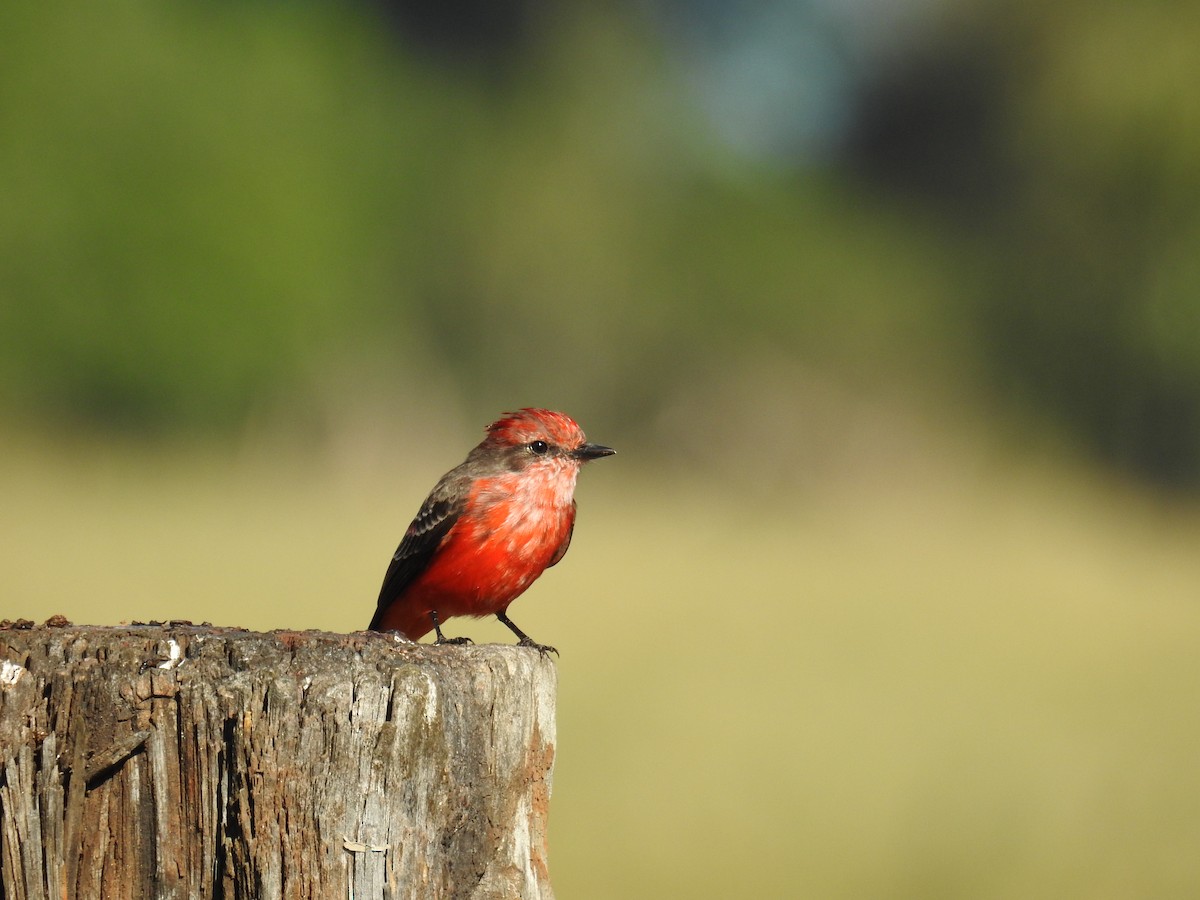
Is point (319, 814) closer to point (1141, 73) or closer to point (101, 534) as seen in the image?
point (101, 534)

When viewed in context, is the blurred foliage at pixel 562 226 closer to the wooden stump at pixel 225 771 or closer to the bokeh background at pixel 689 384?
the bokeh background at pixel 689 384

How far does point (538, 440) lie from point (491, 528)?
539mm

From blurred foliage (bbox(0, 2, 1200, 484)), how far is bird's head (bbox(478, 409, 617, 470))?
67.2 ft

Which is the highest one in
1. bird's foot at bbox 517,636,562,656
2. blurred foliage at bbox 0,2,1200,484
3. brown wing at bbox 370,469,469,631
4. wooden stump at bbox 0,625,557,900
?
blurred foliage at bbox 0,2,1200,484

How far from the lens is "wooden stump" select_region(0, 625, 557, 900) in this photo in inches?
118

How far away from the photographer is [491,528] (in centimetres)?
625

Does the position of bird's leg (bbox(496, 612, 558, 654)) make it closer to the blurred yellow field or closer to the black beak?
the black beak

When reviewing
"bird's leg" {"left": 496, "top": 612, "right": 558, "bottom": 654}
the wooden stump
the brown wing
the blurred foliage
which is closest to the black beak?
the brown wing

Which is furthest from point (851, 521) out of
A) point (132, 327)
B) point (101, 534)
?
point (132, 327)

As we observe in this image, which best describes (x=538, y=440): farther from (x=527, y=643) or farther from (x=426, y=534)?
(x=527, y=643)

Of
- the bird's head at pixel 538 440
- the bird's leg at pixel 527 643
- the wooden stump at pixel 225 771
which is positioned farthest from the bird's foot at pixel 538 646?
the wooden stump at pixel 225 771

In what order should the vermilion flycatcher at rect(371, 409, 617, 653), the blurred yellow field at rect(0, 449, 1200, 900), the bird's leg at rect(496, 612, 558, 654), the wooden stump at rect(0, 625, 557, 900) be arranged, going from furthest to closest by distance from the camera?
the blurred yellow field at rect(0, 449, 1200, 900), the vermilion flycatcher at rect(371, 409, 617, 653), the bird's leg at rect(496, 612, 558, 654), the wooden stump at rect(0, 625, 557, 900)

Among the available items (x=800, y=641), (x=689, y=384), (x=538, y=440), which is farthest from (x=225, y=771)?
(x=689, y=384)

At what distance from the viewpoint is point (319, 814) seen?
3076 mm
